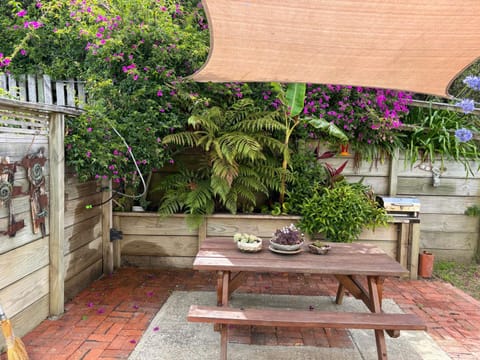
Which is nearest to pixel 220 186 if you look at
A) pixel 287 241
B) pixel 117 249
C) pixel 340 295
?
pixel 287 241

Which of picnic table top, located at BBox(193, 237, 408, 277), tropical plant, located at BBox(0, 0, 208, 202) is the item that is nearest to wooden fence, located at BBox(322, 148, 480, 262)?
picnic table top, located at BBox(193, 237, 408, 277)

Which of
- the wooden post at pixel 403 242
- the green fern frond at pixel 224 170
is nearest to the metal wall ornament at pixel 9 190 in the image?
the green fern frond at pixel 224 170

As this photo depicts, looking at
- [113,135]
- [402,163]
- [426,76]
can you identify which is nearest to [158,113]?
[113,135]

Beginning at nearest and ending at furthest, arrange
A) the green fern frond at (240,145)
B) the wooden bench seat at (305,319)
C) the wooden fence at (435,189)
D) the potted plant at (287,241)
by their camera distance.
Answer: the wooden bench seat at (305,319), the potted plant at (287,241), the green fern frond at (240,145), the wooden fence at (435,189)

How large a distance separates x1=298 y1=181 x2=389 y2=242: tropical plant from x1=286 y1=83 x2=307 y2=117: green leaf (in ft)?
3.05

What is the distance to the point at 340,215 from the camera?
3.46m

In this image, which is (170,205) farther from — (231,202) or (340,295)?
(340,295)

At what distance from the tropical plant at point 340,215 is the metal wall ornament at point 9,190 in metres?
2.62

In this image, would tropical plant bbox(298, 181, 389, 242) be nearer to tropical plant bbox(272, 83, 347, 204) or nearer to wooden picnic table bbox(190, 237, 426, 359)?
tropical plant bbox(272, 83, 347, 204)

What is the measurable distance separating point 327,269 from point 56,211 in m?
2.08

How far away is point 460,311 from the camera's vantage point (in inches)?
118

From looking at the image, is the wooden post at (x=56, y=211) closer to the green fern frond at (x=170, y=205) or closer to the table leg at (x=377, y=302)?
the green fern frond at (x=170, y=205)

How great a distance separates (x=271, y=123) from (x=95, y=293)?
2.43 metres

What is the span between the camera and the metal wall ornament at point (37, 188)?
91.5 inches
